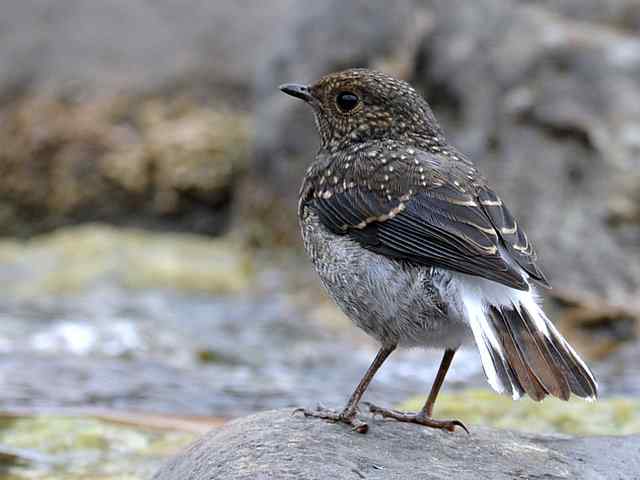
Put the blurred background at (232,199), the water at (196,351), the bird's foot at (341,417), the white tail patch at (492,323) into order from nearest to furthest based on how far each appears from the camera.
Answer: the white tail patch at (492,323)
the bird's foot at (341,417)
the blurred background at (232,199)
the water at (196,351)

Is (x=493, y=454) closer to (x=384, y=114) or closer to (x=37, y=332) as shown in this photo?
(x=384, y=114)

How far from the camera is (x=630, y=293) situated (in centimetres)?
923

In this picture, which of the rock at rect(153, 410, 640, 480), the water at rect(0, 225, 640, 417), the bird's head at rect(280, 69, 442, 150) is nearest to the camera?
the rock at rect(153, 410, 640, 480)

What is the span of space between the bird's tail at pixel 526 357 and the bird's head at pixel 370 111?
1.24 meters

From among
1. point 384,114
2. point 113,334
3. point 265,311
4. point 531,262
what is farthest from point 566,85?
point 531,262

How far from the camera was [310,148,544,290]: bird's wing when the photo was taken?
4316 mm

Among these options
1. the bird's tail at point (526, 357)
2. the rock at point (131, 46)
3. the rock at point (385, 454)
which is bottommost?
the rock at point (385, 454)

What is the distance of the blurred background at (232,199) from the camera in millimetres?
7246

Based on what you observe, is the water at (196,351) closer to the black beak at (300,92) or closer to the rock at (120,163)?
the rock at (120,163)

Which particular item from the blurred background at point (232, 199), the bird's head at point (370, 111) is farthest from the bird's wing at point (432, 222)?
the blurred background at point (232, 199)

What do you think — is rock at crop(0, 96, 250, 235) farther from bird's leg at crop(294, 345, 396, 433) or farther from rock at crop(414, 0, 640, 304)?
bird's leg at crop(294, 345, 396, 433)

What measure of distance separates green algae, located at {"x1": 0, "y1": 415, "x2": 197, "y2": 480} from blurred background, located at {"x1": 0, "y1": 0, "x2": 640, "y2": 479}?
17 mm

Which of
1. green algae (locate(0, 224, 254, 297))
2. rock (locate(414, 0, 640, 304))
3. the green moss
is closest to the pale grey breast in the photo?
the green moss

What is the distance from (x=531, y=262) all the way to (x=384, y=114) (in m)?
1.15
